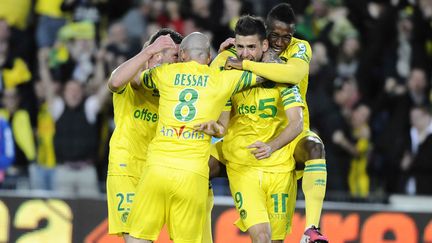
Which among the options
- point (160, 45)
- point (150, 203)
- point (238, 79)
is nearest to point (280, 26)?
point (238, 79)

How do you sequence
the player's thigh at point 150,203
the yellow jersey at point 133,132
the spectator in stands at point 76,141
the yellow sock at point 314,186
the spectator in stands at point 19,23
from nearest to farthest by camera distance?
1. the player's thigh at point 150,203
2. the yellow sock at point 314,186
3. the yellow jersey at point 133,132
4. the spectator in stands at point 76,141
5. the spectator in stands at point 19,23

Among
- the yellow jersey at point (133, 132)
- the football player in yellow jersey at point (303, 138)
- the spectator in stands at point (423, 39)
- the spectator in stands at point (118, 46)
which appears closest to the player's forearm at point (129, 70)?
the yellow jersey at point (133, 132)

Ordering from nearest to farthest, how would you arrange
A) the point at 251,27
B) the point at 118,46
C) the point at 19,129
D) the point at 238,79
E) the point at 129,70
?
the point at 129,70 < the point at 238,79 < the point at 251,27 < the point at 19,129 < the point at 118,46

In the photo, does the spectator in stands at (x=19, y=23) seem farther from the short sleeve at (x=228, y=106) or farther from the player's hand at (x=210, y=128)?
the player's hand at (x=210, y=128)

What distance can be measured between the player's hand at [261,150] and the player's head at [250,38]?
2.45ft

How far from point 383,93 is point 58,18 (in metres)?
4.88

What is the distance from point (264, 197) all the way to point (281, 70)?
1.19 metres

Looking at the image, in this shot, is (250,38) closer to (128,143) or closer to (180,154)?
(180,154)

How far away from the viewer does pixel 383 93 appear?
651 inches

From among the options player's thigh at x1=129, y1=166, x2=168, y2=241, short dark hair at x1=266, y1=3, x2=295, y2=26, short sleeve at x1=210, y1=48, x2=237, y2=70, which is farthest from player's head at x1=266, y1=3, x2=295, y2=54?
player's thigh at x1=129, y1=166, x2=168, y2=241

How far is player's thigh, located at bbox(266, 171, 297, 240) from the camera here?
10.6m

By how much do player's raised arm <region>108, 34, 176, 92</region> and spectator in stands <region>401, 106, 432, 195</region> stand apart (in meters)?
6.22

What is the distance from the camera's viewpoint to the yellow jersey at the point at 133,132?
423 inches

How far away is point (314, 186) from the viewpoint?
10.5 meters
